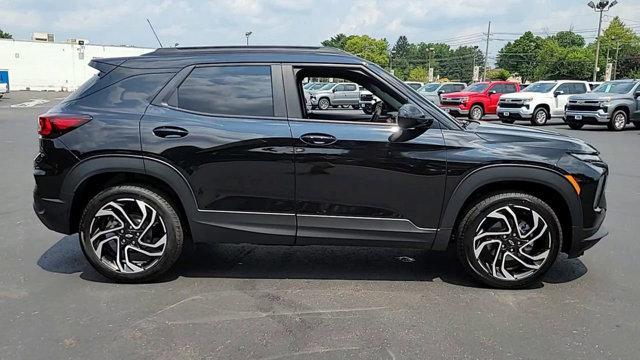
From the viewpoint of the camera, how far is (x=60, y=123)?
418 cm

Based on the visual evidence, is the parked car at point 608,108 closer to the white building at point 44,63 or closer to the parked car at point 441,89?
the parked car at point 441,89

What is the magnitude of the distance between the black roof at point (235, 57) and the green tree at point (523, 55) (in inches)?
3977

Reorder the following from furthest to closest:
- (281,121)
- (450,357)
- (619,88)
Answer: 1. (619,88)
2. (281,121)
3. (450,357)

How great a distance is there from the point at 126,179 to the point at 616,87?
68.9 feet

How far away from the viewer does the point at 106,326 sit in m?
3.56

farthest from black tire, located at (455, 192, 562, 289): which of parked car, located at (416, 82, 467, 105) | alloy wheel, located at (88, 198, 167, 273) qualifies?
parked car, located at (416, 82, 467, 105)

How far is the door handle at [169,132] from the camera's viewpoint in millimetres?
4102

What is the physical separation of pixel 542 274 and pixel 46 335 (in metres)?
3.62

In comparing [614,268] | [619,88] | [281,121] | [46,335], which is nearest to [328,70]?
[281,121]

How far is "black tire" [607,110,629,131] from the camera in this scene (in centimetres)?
1941

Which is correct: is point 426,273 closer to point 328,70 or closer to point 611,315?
point 611,315

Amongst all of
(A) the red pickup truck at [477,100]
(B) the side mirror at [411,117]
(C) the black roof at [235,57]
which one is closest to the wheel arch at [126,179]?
(C) the black roof at [235,57]

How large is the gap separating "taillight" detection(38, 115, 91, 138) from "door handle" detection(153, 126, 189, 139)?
0.58m

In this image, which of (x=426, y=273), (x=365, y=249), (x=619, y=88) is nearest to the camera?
(x=426, y=273)
